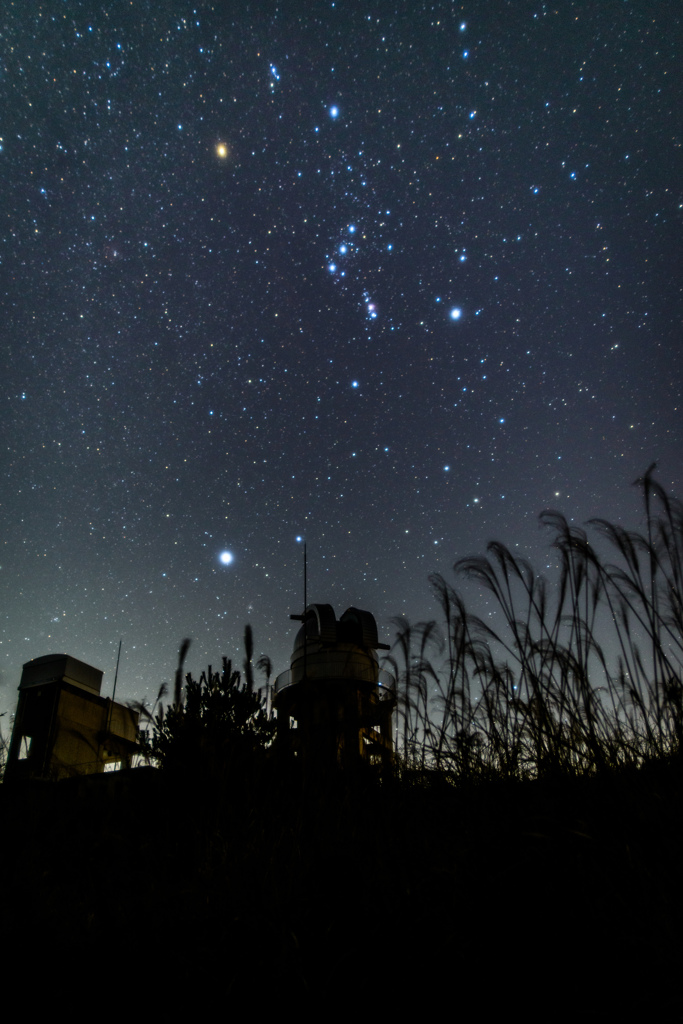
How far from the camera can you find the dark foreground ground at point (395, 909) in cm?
210

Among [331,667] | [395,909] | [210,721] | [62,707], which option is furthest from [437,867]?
[62,707]

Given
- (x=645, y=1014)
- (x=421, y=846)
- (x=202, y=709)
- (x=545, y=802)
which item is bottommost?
(x=645, y=1014)

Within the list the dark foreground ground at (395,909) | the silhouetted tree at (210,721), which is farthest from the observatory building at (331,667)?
the dark foreground ground at (395,909)

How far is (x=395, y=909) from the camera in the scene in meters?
2.47

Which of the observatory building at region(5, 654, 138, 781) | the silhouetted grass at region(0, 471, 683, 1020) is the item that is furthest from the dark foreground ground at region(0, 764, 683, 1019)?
the observatory building at region(5, 654, 138, 781)

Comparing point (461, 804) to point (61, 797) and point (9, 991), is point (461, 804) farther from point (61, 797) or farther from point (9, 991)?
point (61, 797)

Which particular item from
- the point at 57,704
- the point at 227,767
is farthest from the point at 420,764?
the point at 57,704

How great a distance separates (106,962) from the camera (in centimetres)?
234

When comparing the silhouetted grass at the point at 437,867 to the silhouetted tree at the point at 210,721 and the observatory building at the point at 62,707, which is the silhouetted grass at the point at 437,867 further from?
the observatory building at the point at 62,707

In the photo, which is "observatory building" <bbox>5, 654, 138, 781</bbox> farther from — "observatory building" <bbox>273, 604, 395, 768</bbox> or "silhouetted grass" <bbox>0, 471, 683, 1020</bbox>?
"silhouetted grass" <bbox>0, 471, 683, 1020</bbox>

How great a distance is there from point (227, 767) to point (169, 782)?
882mm

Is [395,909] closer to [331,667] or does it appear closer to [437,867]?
[437,867]

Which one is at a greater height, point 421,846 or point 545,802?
point 545,802

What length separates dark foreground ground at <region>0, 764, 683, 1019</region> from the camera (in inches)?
82.8
